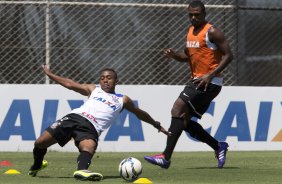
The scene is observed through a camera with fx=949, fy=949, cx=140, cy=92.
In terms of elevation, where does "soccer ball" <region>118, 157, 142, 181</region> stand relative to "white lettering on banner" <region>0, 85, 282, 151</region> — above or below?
above

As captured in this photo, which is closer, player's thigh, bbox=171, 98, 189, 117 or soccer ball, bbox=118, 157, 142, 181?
soccer ball, bbox=118, 157, 142, 181

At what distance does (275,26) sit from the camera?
1598cm

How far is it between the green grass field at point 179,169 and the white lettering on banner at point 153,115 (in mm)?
466

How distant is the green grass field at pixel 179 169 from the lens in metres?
9.45

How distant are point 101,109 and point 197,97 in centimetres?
160

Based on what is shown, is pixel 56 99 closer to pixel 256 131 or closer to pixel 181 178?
pixel 256 131

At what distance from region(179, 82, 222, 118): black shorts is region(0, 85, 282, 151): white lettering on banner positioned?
12.1 feet

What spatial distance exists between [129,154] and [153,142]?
834 mm

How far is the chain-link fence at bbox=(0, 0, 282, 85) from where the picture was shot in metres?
14.8

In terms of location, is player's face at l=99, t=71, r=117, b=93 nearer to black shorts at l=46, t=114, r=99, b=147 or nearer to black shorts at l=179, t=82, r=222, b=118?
black shorts at l=46, t=114, r=99, b=147

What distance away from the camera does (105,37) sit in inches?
597

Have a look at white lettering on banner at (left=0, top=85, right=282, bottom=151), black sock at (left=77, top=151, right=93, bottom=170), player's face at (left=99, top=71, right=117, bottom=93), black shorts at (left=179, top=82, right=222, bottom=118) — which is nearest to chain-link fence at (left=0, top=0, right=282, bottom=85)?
white lettering on banner at (left=0, top=85, right=282, bottom=151)

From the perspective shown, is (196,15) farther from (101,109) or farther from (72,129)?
(72,129)

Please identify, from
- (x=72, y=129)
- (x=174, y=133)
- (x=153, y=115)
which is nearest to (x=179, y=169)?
(x=174, y=133)
